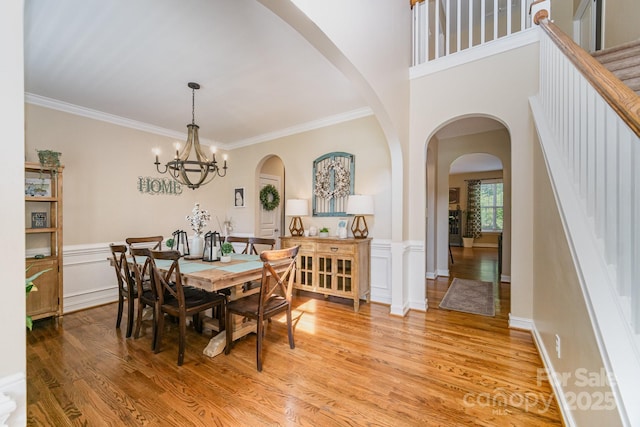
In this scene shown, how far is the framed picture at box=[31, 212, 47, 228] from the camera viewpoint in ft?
10.5

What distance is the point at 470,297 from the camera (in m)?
3.91

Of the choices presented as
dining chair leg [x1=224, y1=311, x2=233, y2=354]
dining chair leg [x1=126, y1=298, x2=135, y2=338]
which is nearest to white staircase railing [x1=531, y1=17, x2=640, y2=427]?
dining chair leg [x1=224, y1=311, x2=233, y2=354]

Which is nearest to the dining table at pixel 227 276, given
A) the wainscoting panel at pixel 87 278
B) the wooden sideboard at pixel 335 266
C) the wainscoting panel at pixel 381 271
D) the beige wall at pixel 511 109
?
the wooden sideboard at pixel 335 266

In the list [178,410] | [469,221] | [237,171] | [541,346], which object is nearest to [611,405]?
[541,346]

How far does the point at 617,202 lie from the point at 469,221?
990 centimetres

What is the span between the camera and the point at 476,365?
86.4 inches

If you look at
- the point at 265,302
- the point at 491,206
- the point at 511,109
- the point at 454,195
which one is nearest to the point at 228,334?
the point at 265,302

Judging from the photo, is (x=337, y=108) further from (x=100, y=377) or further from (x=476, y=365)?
(x=100, y=377)

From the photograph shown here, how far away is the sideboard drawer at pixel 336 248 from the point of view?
352 centimetres

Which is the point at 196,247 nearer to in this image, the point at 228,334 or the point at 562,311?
the point at 228,334

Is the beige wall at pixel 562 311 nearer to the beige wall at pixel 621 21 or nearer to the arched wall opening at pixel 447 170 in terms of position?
the beige wall at pixel 621 21

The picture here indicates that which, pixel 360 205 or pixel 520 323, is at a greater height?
pixel 360 205
